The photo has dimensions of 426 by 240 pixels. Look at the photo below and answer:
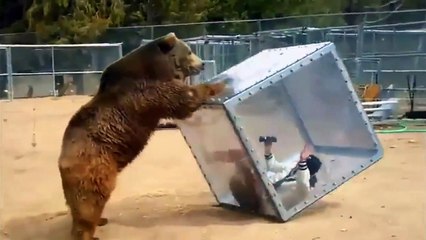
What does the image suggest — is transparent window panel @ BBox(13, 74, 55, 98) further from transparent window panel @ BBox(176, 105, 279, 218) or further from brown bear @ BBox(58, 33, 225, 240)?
brown bear @ BBox(58, 33, 225, 240)

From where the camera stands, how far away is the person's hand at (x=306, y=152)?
8117mm

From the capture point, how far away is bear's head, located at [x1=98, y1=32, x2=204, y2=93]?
24.2ft

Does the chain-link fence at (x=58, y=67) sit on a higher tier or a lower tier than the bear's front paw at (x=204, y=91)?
lower

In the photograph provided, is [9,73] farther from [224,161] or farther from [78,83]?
[224,161]

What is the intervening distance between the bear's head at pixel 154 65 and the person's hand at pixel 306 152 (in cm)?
138

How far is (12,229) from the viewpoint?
26.3ft

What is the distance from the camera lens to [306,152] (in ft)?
27.1

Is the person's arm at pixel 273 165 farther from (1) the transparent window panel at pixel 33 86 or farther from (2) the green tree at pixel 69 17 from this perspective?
(2) the green tree at pixel 69 17

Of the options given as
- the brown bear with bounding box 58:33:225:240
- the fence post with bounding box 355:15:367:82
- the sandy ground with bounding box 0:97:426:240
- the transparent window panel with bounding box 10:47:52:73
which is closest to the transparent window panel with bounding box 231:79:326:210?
the sandy ground with bounding box 0:97:426:240

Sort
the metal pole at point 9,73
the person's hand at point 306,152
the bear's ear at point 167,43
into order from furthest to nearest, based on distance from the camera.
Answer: the metal pole at point 9,73, the person's hand at point 306,152, the bear's ear at point 167,43

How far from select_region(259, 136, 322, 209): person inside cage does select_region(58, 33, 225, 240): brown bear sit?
3.08 feet

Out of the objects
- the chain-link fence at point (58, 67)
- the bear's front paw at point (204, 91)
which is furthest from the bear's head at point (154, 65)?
the chain-link fence at point (58, 67)

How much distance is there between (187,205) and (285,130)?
1.26 m

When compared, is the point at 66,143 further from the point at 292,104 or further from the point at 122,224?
the point at 292,104
